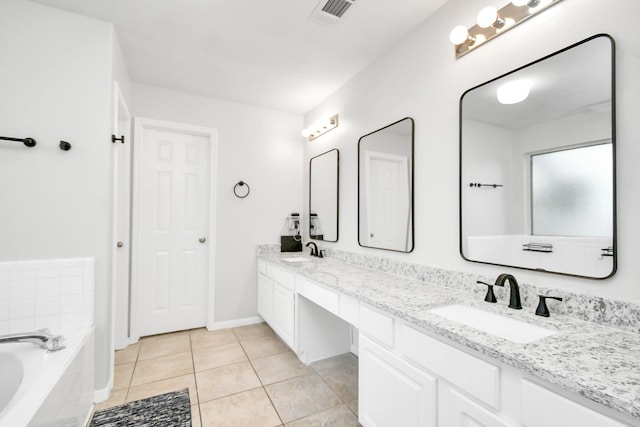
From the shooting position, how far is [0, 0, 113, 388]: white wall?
185 centimetres

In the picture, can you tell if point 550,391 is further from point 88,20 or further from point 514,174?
point 88,20

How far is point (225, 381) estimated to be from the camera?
224 centimetres

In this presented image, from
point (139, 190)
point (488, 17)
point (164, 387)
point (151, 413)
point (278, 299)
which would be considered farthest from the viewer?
point (139, 190)

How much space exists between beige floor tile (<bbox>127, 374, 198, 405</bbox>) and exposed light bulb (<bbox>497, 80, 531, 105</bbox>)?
2.58 meters

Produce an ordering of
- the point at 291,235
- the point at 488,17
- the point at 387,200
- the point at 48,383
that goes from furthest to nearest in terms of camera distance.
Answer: the point at 291,235
the point at 387,200
the point at 488,17
the point at 48,383

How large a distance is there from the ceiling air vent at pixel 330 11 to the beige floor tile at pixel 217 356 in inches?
105

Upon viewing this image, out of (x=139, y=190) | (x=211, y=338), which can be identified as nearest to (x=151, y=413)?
(x=211, y=338)

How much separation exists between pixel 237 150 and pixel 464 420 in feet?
10.1

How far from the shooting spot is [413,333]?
1298 mm

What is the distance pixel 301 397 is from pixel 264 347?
871 millimetres

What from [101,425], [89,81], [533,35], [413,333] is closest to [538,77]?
[533,35]

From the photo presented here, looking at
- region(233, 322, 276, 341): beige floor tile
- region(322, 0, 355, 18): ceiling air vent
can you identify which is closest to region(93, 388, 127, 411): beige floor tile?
region(233, 322, 276, 341): beige floor tile

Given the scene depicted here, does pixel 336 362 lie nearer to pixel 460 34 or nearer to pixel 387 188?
pixel 387 188

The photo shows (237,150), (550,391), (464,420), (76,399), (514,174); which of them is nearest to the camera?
(550,391)
